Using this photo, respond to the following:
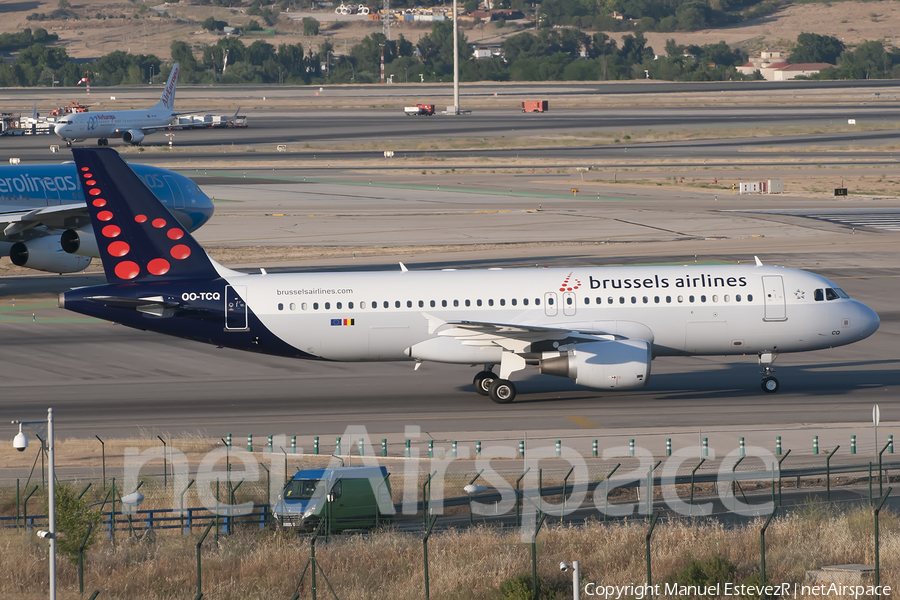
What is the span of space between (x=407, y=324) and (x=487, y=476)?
33.0 feet

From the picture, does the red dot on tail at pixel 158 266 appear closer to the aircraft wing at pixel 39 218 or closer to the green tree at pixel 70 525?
the green tree at pixel 70 525

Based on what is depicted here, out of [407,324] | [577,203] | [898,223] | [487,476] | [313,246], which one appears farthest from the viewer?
[577,203]

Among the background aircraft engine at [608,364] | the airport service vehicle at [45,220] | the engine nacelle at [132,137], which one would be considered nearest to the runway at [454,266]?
the background aircraft engine at [608,364]

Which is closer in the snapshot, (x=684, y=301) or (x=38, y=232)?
(x=684, y=301)

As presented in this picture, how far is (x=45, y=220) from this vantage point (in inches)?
2298

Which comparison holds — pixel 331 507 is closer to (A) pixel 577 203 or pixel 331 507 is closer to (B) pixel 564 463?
(B) pixel 564 463

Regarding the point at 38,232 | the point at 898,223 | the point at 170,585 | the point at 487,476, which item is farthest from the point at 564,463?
the point at 898,223

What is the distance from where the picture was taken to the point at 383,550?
24.4 meters

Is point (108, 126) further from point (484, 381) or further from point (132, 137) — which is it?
point (484, 381)

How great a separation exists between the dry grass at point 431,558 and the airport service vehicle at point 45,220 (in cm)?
3547

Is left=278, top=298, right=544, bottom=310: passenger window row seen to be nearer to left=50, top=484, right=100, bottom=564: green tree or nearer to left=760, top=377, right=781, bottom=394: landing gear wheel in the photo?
left=760, top=377, right=781, bottom=394: landing gear wheel

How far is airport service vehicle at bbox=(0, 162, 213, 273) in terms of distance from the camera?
58656mm

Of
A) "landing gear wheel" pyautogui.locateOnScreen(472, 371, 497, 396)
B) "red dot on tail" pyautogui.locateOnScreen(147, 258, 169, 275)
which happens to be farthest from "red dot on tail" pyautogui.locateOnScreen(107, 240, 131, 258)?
"landing gear wheel" pyautogui.locateOnScreen(472, 371, 497, 396)

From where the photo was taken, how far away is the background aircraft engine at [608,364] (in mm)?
38531
